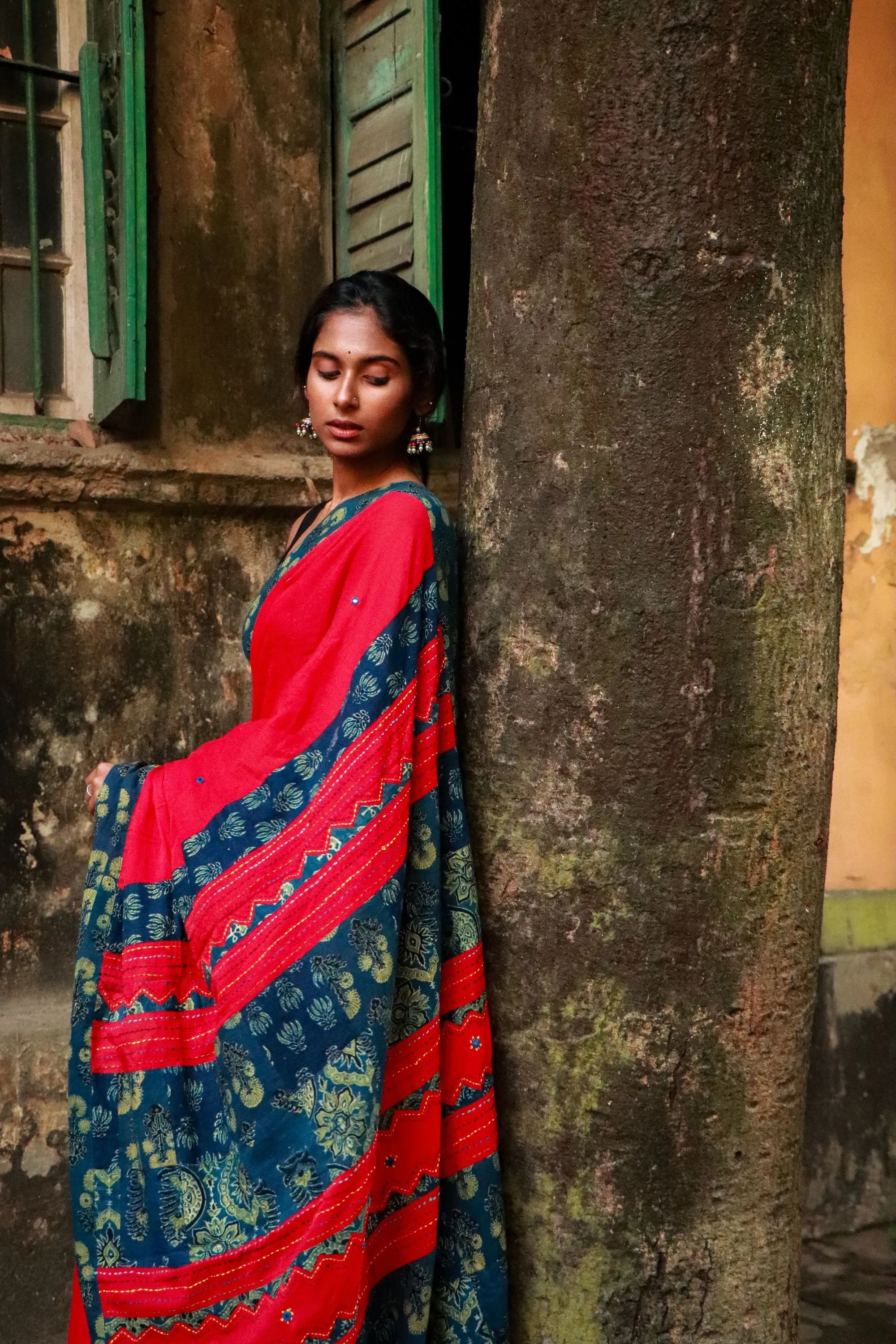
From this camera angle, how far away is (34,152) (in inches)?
136

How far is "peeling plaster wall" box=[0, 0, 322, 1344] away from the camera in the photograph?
3307 mm

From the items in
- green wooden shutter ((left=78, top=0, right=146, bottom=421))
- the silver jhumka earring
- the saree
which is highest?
green wooden shutter ((left=78, top=0, right=146, bottom=421))

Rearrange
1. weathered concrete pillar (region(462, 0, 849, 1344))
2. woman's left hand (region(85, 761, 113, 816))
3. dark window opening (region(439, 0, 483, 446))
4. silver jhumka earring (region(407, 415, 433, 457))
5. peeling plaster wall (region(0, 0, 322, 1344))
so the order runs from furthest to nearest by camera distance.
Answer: dark window opening (region(439, 0, 483, 446)), peeling plaster wall (region(0, 0, 322, 1344)), silver jhumka earring (region(407, 415, 433, 457)), woman's left hand (region(85, 761, 113, 816)), weathered concrete pillar (region(462, 0, 849, 1344))

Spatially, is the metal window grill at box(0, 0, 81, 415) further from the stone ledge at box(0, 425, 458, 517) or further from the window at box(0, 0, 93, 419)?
the stone ledge at box(0, 425, 458, 517)

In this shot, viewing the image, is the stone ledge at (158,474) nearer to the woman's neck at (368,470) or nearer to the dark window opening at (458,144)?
the dark window opening at (458,144)

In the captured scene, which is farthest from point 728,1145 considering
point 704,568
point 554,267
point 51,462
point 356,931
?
point 51,462

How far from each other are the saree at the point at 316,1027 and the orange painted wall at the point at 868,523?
2703 millimetres

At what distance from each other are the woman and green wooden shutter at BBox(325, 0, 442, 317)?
164cm

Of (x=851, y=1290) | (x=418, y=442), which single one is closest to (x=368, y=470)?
(x=418, y=442)

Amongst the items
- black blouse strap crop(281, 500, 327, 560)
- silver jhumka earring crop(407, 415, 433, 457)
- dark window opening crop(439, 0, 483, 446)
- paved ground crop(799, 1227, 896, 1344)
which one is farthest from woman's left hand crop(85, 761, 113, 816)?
dark window opening crop(439, 0, 483, 446)

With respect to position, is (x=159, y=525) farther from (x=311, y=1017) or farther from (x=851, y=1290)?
(x=851, y=1290)

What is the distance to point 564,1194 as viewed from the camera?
6.47 feet

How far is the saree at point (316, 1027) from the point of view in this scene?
1.99 metres

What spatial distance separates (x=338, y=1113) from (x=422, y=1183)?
0.20m
